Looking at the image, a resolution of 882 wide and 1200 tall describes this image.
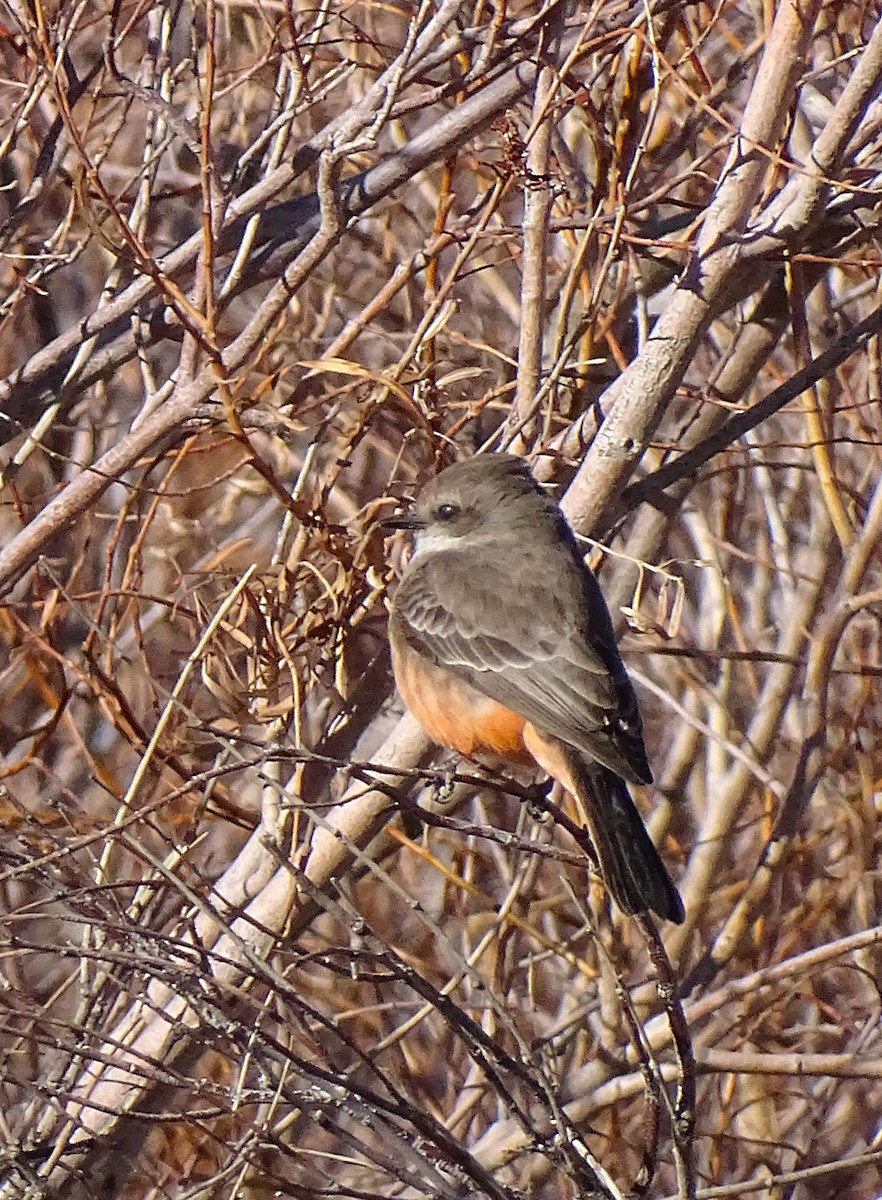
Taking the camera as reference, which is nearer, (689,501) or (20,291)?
(20,291)

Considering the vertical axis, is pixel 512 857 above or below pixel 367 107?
below

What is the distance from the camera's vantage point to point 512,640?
13.4ft

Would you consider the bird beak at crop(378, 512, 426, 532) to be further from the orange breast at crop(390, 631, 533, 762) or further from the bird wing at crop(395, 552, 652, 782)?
the orange breast at crop(390, 631, 533, 762)

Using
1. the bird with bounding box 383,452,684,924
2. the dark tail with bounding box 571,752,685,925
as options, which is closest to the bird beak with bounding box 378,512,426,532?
the bird with bounding box 383,452,684,924

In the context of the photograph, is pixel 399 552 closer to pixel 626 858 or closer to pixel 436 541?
pixel 436 541

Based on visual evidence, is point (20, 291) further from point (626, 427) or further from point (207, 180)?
point (626, 427)

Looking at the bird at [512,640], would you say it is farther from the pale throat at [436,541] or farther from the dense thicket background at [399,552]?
the dense thicket background at [399,552]

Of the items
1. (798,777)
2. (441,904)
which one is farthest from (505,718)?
(441,904)

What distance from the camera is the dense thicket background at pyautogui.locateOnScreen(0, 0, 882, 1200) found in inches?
131

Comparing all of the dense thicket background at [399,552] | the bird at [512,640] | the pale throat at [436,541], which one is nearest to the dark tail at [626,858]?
the bird at [512,640]

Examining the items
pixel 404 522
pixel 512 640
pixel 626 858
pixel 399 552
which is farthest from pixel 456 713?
pixel 399 552

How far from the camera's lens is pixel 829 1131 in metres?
5.63

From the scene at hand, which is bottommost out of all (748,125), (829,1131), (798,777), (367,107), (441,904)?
(829,1131)

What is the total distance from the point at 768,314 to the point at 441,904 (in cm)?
255
